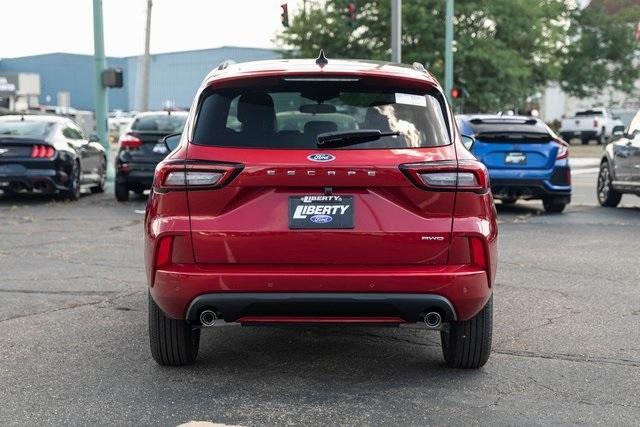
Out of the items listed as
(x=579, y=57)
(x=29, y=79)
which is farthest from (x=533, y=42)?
(x=29, y=79)

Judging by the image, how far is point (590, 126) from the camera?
162ft

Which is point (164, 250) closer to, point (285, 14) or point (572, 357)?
point (572, 357)

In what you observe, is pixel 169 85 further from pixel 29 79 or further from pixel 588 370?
pixel 588 370

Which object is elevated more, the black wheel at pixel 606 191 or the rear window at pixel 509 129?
the rear window at pixel 509 129

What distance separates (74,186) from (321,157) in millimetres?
12785

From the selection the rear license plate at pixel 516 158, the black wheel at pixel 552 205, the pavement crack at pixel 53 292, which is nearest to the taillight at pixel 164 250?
the pavement crack at pixel 53 292

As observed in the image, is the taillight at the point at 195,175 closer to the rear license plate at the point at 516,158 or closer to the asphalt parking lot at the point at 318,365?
the asphalt parking lot at the point at 318,365

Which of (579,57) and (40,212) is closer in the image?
(40,212)

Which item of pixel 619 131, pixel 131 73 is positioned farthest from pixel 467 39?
pixel 131 73

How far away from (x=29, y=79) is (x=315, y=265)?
9334 cm

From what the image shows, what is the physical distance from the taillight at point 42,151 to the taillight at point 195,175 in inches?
466

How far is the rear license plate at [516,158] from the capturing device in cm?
1434

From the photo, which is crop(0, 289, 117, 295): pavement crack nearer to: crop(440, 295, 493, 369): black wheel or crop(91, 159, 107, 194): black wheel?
crop(440, 295, 493, 369): black wheel

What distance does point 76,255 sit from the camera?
1017 cm
